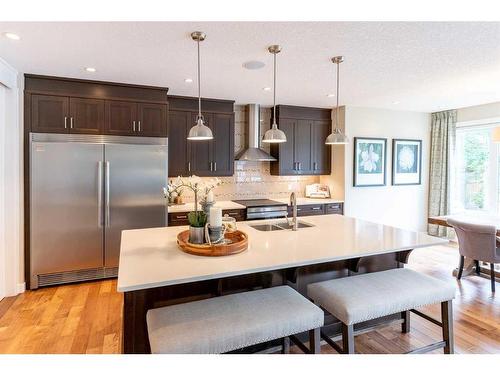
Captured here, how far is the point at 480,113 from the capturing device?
16.9ft

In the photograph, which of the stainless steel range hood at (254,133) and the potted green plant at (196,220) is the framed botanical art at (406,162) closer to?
the stainless steel range hood at (254,133)

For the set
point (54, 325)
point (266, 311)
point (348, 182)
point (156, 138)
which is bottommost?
point (54, 325)

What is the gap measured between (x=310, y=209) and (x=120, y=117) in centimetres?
304

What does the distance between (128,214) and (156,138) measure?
1.03 metres

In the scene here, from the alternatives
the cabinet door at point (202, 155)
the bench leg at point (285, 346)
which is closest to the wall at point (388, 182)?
the cabinet door at point (202, 155)

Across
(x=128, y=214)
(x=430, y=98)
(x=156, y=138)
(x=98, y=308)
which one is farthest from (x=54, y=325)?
(x=430, y=98)

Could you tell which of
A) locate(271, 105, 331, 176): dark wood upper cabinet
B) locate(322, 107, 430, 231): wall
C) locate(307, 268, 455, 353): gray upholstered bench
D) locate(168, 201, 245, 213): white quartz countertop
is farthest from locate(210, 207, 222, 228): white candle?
locate(322, 107, 430, 231): wall

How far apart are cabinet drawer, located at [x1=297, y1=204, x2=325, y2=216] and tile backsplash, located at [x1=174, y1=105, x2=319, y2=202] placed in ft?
2.29

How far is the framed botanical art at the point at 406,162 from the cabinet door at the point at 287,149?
188cm

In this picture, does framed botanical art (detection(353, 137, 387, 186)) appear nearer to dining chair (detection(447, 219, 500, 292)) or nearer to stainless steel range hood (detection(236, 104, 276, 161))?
stainless steel range hood (detection(236, 104, 276, 161))

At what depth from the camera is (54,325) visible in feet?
9.05

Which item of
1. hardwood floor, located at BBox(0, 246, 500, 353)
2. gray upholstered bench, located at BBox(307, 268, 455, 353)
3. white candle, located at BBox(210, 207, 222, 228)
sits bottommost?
hardwood floor, located at BBox(0, 246, 500, 353)

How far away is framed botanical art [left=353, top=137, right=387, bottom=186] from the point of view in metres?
5.22
